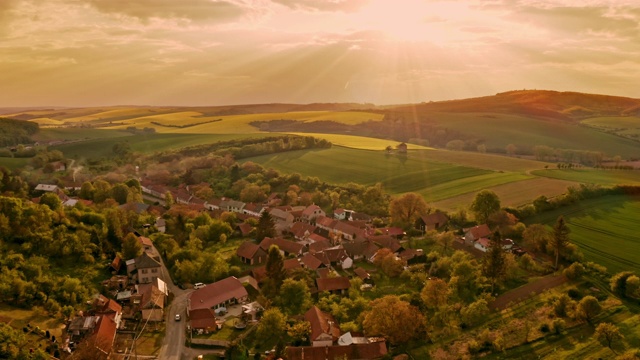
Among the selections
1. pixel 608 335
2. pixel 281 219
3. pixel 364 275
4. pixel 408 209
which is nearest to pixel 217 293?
pixel 364 275

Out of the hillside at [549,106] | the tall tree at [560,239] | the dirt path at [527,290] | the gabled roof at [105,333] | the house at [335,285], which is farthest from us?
the hillside at [549,106]

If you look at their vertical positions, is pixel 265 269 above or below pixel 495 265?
below

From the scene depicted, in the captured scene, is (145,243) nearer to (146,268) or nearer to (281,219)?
(146,268)

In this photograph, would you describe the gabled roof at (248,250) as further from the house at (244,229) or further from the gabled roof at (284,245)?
the house at (244,229)

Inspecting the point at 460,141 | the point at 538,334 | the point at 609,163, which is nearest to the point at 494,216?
the point at 538,334

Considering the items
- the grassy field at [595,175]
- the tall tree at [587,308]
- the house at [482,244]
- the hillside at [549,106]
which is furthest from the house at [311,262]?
the hillside at [549,106]

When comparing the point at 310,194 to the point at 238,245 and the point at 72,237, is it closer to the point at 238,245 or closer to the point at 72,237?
the point at 238,245
